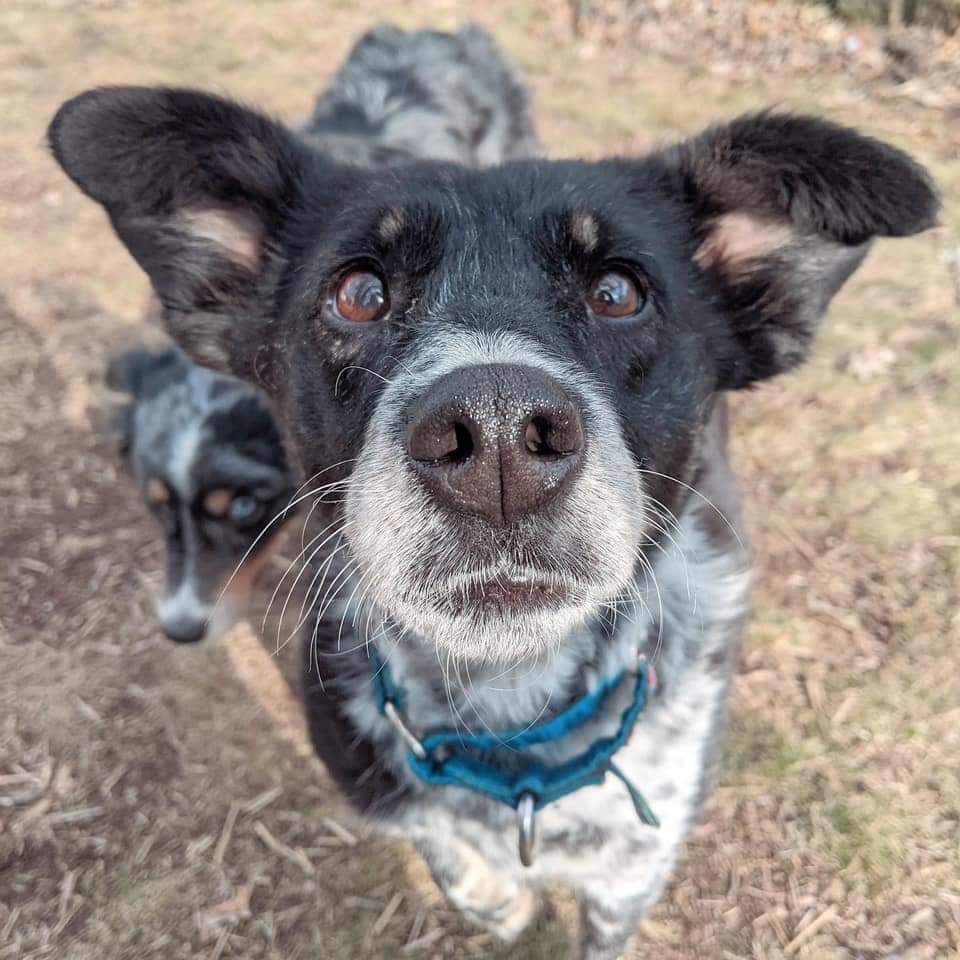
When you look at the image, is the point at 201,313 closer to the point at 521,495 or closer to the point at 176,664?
the point at 521,495

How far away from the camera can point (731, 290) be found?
236 cm

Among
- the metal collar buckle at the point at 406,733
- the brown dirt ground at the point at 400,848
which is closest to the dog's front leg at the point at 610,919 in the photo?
the brown dirt ground at the point at 400,848

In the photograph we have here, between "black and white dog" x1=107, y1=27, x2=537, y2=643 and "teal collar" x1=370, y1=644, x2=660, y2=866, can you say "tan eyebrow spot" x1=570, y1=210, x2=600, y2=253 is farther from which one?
"black and white dog" x1=107, y1=27, x2=537, y2=643

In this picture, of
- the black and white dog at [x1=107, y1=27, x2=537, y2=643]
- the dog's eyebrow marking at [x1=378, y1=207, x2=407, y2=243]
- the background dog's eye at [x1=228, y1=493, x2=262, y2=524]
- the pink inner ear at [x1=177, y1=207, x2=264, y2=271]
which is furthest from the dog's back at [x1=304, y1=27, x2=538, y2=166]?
the dog's eyebrow marking at [x1=378, y1=207, x2=407, y2=243]

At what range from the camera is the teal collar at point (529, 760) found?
2.10 metres

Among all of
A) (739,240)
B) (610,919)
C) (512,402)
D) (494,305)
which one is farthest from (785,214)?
(610,919)

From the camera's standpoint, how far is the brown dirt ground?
2877 mm

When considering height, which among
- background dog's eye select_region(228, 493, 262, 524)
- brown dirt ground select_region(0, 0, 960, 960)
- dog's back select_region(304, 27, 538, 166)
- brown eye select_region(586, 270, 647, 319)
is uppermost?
brown eye select_region(586, 270, 647, 319)

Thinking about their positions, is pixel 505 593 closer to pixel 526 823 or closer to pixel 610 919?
pixel 526 823

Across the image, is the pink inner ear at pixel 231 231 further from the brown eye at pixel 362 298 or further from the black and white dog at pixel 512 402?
the brown eye at pixel 362 298

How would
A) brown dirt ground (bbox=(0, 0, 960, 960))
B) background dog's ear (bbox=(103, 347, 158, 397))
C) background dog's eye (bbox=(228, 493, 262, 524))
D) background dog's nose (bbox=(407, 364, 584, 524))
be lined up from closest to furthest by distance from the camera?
background dog's nose (bbox=(407, 364, 584, 524)), brown dirt ground (bbox=(0, 0, 960, 960)), background dog's eye (bbox=(228, 493, 262, 524)), background dog's ear (bbox=(103, 347, 158, 397))

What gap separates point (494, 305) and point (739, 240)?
89 cm

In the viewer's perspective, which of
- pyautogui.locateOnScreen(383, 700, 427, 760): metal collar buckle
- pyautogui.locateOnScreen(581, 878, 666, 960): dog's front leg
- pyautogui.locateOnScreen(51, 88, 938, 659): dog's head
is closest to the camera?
pyautogui.locateOnScreen(51, 88, 938, 659): dog's head

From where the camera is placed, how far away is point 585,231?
192 cm
